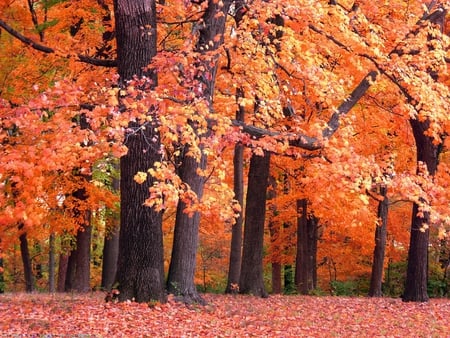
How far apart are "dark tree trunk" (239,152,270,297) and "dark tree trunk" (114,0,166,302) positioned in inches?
278

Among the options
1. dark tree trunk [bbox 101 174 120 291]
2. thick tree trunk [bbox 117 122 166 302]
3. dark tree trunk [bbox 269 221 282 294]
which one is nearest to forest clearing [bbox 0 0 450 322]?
thick tree trunk [bbox 117 122 166 302]

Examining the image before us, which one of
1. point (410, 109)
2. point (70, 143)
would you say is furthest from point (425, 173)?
point (70, 143)

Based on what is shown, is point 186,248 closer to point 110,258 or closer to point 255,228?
point 255,228

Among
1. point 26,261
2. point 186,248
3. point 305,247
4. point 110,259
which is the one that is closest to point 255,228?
point 186,248

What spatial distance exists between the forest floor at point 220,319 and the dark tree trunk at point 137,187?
524mm

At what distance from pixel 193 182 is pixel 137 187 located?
6.19 ft

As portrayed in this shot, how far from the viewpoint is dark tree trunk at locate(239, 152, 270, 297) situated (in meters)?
18.9

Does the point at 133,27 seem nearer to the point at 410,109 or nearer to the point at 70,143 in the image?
the point at 70,143

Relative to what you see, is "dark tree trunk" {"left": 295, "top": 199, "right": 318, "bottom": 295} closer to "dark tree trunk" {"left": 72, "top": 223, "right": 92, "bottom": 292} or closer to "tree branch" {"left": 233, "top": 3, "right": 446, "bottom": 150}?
"dark tree trunk" {"left": 72, "top": 223, "right": 92, "bottom": 292}

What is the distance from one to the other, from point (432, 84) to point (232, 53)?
4.38 m

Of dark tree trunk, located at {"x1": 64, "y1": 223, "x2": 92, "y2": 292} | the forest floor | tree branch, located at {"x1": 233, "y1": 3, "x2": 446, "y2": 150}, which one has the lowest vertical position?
the forest floor

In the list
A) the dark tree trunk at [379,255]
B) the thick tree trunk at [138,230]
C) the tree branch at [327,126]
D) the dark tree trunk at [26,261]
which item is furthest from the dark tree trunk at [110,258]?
the tree branch at [327,126]

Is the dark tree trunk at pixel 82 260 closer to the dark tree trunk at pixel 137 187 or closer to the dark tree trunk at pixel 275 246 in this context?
the dark tree trunk at pixel 137 187

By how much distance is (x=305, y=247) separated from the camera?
26.0 m
